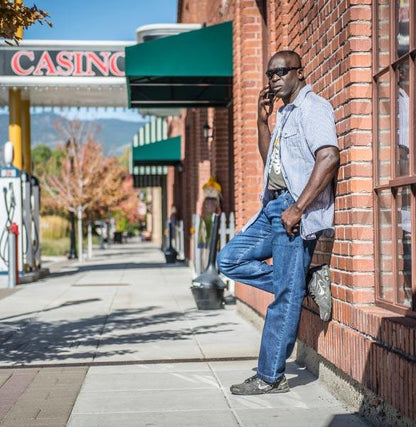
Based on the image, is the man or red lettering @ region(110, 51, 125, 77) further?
red lettering @ region(110, 51, 125, 77)

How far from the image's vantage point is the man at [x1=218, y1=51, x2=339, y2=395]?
5.15 metres

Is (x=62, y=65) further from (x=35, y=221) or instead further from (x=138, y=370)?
(x=138, y=370)

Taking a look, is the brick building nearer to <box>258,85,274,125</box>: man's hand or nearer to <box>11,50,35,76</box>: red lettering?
<box>258,85,274,125</box>: man's hand

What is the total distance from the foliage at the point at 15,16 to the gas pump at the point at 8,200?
10.8 meters

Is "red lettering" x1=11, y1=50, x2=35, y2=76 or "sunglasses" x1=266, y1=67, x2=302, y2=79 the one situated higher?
"red lettering" x1=11, y1=50, x2=35, y2=76

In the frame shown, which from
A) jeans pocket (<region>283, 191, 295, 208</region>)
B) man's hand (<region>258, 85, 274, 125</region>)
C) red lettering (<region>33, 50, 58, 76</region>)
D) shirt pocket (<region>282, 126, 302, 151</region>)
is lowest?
jeans pocket (<region>283, 191, 295, 208</region>)

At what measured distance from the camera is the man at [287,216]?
5.15 metres

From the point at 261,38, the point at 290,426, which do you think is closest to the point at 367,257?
the point at 290,426

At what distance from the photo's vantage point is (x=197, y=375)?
21.4 ft

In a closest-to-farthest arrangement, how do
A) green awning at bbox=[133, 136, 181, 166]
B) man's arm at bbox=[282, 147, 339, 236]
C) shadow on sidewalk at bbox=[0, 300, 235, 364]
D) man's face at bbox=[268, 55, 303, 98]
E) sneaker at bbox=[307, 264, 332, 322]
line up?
1. man's arm at bbox=[282, 147, 339, 236]
2. sneaker at bbox=[307, 264, 332, 322]
3. man's face at bbox=[268, 55, 303, 98]
4. shadow on sidewalk at bbox=[0, 300, 235, 364]
5. green awning at bbox=[133, 136, 181, 166]

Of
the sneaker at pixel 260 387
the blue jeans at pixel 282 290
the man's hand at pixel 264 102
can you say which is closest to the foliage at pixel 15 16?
the man's hand at pixel 264 102

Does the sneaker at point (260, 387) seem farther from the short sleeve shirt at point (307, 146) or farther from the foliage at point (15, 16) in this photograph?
the foliage at point (15, 16)

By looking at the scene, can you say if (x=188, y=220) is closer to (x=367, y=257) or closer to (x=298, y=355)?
(x=298, y=355)

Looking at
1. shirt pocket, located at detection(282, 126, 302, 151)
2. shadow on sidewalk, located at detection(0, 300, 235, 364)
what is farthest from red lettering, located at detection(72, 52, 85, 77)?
shirt pocket, located at detection(282, 126, 302, 151)
